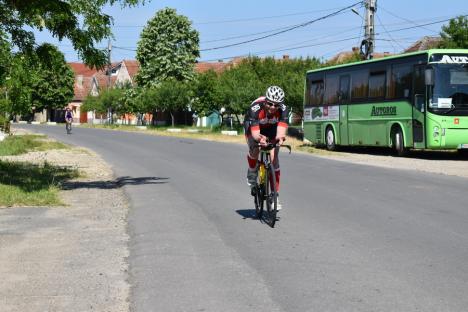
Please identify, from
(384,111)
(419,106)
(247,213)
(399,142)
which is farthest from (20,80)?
(384,111)

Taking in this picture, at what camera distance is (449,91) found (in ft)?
76.6

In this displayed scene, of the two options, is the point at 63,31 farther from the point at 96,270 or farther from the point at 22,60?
the point at 96,270

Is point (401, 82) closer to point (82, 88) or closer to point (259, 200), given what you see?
point (259, 200)

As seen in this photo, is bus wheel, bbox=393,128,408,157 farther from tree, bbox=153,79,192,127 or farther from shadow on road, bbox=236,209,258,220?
tree, bbox=153,79,192,127

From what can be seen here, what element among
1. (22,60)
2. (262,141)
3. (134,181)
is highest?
(22,60)

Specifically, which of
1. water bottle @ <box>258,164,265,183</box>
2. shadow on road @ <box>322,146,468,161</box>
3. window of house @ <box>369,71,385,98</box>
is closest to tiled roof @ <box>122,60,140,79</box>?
shadow on road @ <box>322,146,468,161</box>

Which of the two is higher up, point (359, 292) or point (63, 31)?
point (63, 31)

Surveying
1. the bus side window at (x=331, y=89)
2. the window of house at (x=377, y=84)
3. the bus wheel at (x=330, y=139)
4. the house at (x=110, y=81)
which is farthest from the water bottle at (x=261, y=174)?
the house at (x=110, y=81)

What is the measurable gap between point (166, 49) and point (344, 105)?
49045 millimetres

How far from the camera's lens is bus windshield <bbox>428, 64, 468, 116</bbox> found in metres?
23.3

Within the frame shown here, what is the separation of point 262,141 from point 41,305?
4306mm

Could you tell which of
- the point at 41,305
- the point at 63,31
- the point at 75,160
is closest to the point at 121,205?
the point at 63,31

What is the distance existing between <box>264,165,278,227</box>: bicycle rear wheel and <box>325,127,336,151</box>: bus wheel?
2155 cm

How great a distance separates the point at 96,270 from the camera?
677cm
